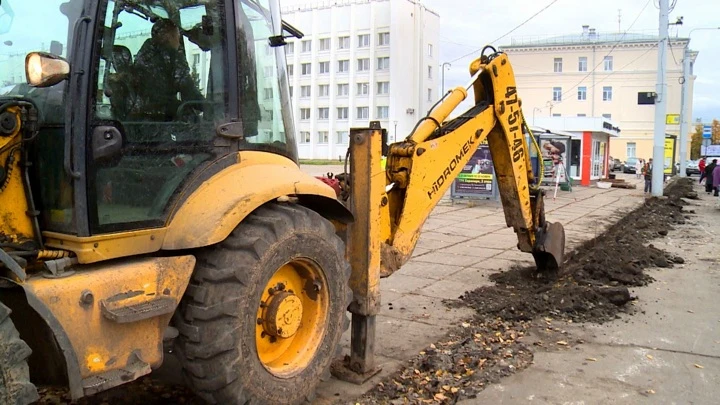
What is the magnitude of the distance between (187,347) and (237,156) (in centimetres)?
111

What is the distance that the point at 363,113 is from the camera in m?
60.3

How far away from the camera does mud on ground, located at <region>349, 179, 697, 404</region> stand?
452 centimetres

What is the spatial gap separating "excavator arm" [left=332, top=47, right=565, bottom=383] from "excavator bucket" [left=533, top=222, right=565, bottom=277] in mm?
12

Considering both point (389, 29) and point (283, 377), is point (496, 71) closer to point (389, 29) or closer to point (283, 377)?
point (283, 377)

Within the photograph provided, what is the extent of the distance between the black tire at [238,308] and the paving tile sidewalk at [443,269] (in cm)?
93

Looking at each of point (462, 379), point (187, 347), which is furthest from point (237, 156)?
point (462, 379)

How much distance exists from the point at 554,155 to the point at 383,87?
36.9 m

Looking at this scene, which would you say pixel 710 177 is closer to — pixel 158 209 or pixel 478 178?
pixel 478 178

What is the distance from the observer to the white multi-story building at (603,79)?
64625 mm

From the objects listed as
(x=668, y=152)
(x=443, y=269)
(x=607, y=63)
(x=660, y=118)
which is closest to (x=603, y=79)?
(x=607, y=63)

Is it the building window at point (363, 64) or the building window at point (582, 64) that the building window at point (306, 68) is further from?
the building window at point (582, 64)

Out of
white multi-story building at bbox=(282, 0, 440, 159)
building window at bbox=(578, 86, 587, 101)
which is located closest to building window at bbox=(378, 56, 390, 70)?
white multi-story building at bbox=(282, 0, 440, 159)

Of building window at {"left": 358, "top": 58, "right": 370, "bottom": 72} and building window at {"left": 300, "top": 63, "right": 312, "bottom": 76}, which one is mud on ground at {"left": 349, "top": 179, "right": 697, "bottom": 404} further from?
building window at {"left": 300, "top": 63, "right": 312, "bottom": 76}

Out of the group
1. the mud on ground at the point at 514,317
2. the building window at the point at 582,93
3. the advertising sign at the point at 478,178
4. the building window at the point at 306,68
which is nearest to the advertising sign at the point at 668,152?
the advertising sign at the point at 478,178
